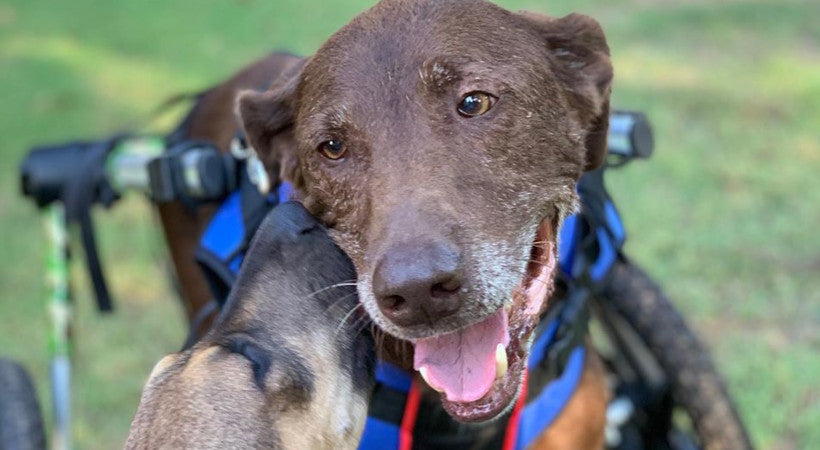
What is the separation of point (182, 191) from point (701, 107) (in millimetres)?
5268

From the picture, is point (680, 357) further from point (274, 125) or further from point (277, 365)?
point (277, 365)

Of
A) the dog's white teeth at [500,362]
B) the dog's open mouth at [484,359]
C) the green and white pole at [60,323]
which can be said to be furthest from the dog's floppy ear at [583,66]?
the green and white pole at [60,323]

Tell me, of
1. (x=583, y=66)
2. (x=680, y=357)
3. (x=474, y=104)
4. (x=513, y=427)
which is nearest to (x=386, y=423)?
(x=513, y=427)

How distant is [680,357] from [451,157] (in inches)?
58.6

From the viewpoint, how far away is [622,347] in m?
3.92

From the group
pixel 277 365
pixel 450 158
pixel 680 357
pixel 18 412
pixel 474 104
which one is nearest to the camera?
pixel 277 365

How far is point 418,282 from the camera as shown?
2.14 metres

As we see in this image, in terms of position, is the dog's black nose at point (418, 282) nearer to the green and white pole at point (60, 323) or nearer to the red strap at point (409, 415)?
the red strap at point (409, 415)

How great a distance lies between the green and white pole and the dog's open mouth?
1.59 meters

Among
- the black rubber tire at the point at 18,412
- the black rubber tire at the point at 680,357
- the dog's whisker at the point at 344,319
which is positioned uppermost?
the dog's whisker at the point at 344,319

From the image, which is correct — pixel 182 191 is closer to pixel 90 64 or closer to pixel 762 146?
pixel 762 146

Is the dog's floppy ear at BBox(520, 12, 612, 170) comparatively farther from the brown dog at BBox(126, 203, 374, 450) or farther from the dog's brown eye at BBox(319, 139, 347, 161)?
the brown dog at BBox(126, 203, 374, 450)

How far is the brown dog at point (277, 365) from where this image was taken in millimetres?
1935

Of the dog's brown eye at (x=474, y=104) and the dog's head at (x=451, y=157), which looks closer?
the dog's head at (x=451, y=157)
